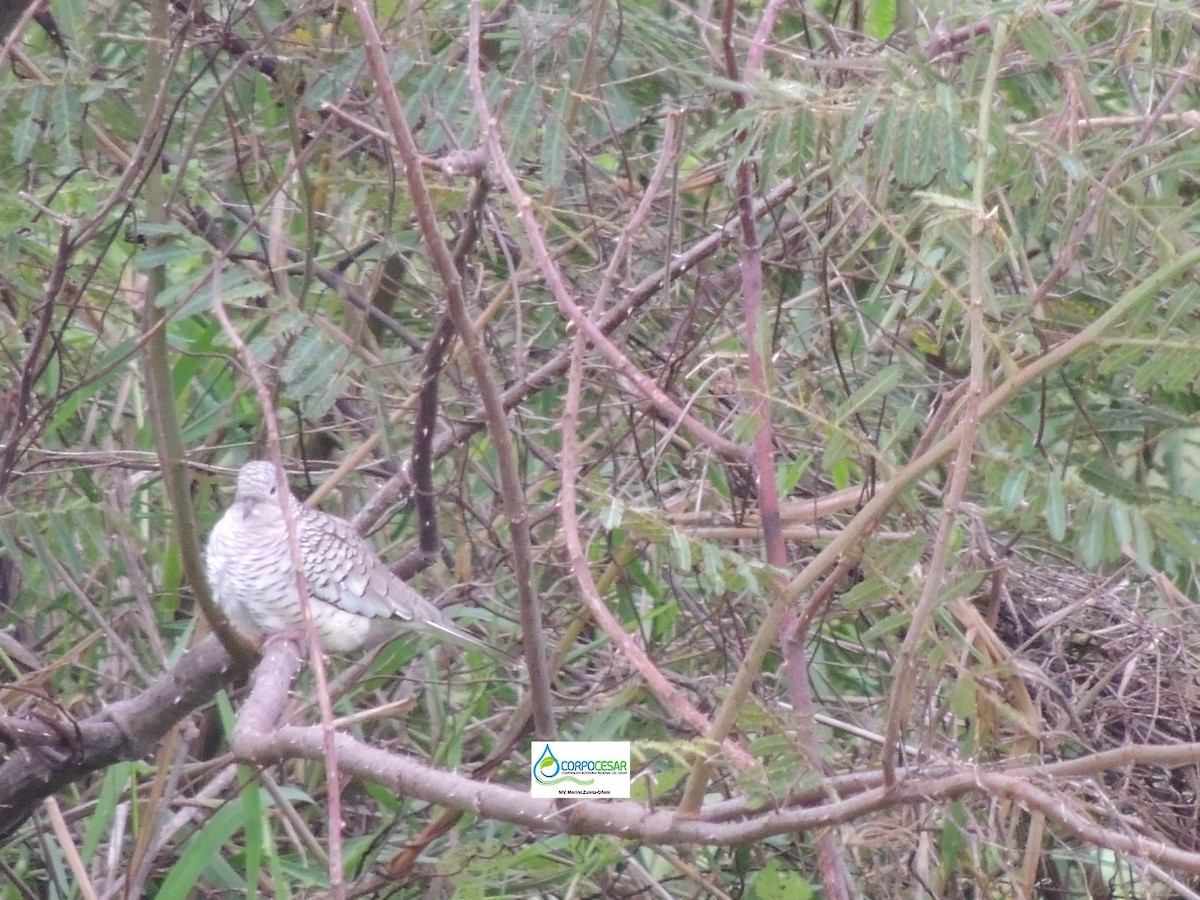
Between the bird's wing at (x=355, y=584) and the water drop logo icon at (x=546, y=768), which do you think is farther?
the bird's wing at (x=355, y=584)

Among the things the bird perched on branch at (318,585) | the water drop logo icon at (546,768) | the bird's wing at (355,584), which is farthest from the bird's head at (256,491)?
the water drop logo icon at (546,768)

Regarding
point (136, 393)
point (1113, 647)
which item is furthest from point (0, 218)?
point (1113, 647)

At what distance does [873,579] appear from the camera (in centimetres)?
165

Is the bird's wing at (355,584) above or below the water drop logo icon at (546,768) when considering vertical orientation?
→ below

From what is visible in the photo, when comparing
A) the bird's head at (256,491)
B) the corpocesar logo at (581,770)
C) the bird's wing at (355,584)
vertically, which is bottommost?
the bird's wing at (355,584)

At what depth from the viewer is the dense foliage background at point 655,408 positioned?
1554 millimetres

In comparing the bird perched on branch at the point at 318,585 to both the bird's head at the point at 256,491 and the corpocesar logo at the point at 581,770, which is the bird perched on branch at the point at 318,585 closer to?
the bird's head at the point at 256,491

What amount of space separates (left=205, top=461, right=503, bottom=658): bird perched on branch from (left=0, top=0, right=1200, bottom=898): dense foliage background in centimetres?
10

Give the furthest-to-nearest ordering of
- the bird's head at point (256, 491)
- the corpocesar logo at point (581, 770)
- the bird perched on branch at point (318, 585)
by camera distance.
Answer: the bird's head at point (256, 491) → the bird perched on branch at point (318, 585) → the corpocesar logo at point (581, 770)

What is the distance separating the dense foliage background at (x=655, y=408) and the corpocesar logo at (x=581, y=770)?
0.04m

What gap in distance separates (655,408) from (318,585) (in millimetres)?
868

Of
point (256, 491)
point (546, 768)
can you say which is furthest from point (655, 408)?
point (256, 491)

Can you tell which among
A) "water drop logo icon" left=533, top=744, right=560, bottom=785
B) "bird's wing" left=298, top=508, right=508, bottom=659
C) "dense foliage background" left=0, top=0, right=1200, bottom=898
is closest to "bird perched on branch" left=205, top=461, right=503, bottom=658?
"bird's wing" left=298, top=508, right=508, bottom=659

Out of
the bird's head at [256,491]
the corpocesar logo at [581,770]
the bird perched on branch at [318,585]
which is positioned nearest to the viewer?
the corpocesar logo at [581,770]
